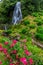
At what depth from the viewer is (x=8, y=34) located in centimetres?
1761

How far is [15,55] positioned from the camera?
12578 mm

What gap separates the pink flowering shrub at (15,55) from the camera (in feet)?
39.4

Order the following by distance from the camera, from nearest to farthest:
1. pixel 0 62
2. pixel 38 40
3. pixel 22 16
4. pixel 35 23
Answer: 1. pixel 0 62
2. pixel 38 40
3. pixel 35 23
4. pixel 22 16

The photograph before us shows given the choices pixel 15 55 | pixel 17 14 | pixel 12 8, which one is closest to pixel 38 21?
pixel 17 14

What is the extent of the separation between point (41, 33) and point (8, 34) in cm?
266

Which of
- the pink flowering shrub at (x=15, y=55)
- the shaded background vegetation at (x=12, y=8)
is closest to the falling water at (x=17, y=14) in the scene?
the shaded background vegetation at (x=12, y=8)

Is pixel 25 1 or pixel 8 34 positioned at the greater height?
pixel 25 1

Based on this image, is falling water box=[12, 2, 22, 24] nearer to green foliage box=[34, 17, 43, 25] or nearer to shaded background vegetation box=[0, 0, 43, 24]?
shaded background vegetation box=[0, 0, 43, 24]

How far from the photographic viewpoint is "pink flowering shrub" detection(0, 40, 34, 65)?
12.0m

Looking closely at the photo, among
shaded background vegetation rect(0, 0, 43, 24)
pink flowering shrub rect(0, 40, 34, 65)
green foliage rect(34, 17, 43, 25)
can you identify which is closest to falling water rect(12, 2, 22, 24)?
shaded background vegetation rect(0, 0, 43, 24)

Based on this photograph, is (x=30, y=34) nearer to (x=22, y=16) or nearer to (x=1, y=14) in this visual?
(x=22, y=16)

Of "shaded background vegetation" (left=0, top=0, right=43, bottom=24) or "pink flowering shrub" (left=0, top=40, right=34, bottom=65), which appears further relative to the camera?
"shaded background vegetation" (left=0, top=0, right=43, bottom=24)

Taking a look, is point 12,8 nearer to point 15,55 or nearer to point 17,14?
point 17,14

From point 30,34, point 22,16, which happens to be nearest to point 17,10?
point 22,16
